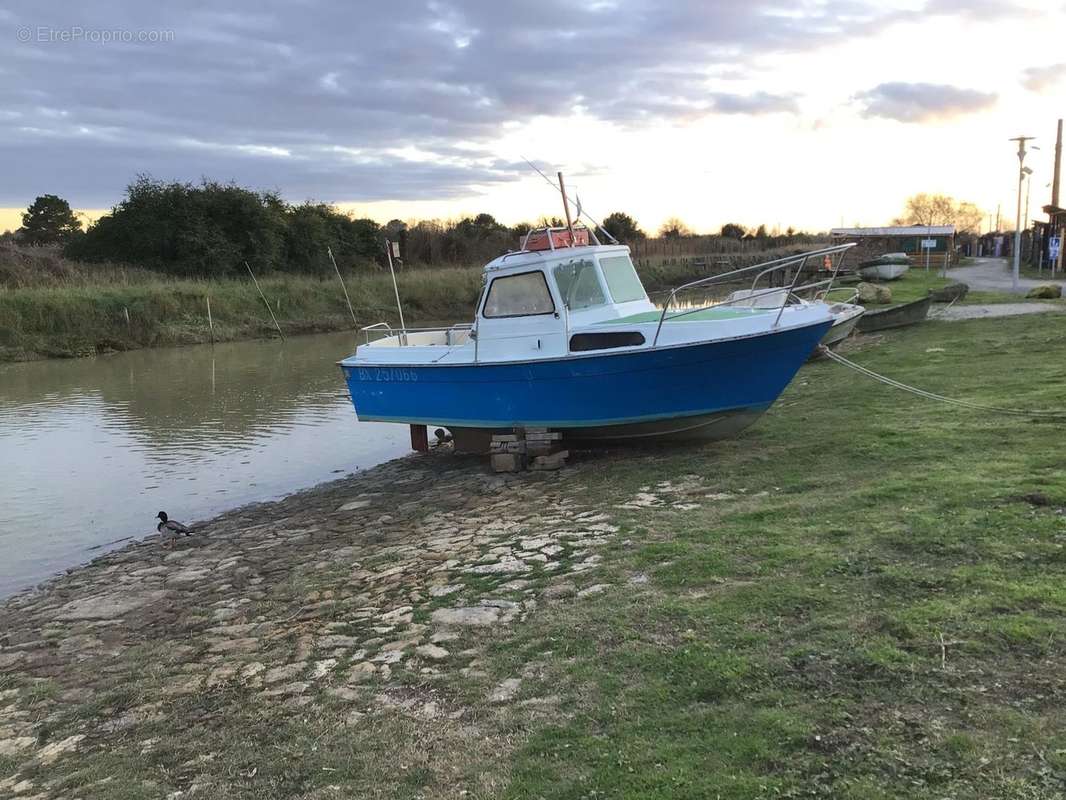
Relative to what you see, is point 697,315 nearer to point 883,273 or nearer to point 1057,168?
point 883,273

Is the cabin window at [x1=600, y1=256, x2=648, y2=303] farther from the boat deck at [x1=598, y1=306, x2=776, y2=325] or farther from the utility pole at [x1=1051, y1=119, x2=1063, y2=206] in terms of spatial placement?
the utility pole at [x1=1051, y1=119, x2=1063, y2=206]

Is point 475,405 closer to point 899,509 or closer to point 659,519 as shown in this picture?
point 659,519

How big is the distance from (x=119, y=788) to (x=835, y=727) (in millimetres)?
3258

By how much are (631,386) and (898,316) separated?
11.6 metres

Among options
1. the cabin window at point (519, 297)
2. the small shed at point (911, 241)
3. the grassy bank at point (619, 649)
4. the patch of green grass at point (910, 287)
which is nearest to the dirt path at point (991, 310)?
the patch of green grass at point (910, 287)

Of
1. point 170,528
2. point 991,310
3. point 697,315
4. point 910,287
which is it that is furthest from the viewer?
point 910,287

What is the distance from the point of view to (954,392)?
9.91 m

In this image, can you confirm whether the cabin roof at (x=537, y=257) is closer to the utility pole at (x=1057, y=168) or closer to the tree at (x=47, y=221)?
the utility pole at (x=1057, y=168)

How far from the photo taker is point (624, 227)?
219 ft

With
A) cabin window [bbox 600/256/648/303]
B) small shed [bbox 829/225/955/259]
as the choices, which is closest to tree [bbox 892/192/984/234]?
small shed [bbox 829/225/955/259]

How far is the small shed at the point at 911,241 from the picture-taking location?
168 feet

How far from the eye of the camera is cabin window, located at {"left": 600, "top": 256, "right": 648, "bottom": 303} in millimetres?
9969

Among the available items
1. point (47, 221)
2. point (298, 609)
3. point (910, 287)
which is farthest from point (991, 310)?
point (47, 221)

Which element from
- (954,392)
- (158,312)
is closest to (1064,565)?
(954,392)
